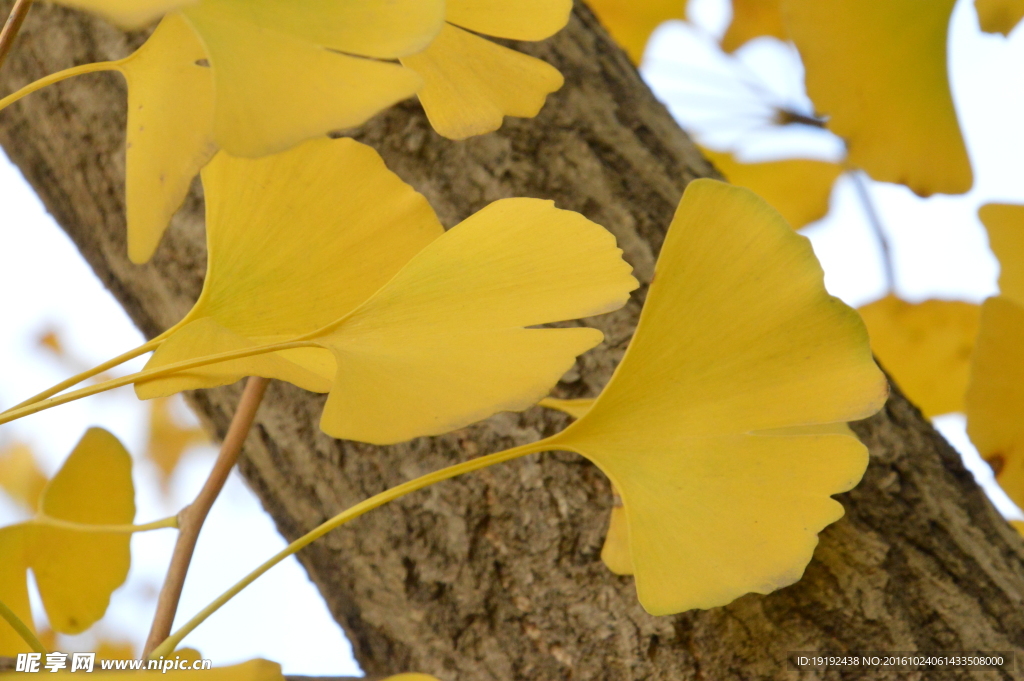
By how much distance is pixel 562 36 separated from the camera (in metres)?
0.54

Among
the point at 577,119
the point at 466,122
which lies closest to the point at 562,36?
the point at 577,119

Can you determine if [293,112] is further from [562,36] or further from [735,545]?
[562,36]

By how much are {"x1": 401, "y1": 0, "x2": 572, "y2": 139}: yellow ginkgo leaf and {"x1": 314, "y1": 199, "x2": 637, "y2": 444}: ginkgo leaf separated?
0.07 meters

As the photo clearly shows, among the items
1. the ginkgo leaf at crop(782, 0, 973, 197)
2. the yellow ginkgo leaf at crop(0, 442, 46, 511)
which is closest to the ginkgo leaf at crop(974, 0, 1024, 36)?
the ginkgo leaf at crop(782, 0, 973, 197)

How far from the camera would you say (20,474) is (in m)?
1.23

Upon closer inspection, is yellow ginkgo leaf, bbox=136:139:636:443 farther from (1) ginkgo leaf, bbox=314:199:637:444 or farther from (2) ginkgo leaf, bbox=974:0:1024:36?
(2) ginkgo leaf, bbox=974:0:1024:36

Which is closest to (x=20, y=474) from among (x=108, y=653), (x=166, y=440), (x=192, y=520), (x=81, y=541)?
(x=166, y=440)

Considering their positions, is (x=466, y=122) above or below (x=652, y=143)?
above

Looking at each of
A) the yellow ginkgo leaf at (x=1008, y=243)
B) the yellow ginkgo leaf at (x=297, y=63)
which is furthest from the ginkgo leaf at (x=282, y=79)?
the yellow ginkgo leaf at (x=1008, y=243)

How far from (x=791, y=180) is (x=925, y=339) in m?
0.26

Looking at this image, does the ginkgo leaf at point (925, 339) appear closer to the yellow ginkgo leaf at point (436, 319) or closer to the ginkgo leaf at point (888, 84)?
the ginkgo leaf at point (888, 84)

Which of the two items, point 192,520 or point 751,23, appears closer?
point 192,520

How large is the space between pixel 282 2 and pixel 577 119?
32 cm

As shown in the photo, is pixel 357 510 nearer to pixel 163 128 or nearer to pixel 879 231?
pixel 163 128
